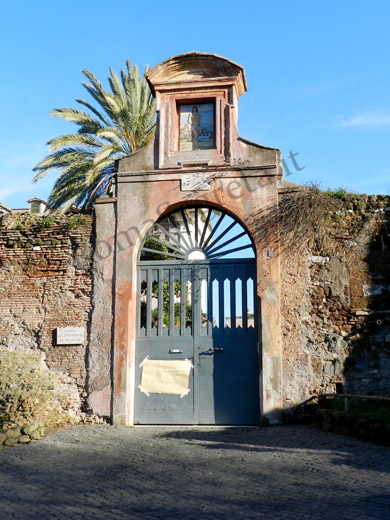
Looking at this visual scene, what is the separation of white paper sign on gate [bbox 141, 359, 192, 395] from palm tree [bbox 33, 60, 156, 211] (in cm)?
559

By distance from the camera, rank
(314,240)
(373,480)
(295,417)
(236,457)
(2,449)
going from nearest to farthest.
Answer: (373,480) < (236,457) < (2,449) < (295,417) < (314,240)

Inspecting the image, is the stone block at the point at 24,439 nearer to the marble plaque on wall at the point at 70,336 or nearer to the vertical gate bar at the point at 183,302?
the marble plaque on wall at the point at 70,336

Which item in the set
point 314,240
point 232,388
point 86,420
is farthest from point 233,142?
point 86,420

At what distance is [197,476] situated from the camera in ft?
20.8

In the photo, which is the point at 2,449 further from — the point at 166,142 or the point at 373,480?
the point at 166,142

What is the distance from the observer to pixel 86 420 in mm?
9805

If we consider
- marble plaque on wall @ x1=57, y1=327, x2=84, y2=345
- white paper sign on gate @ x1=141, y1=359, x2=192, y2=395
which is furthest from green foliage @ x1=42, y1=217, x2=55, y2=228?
white paper sign on gate @ x1=141, y1=359, x2=192, y2=395

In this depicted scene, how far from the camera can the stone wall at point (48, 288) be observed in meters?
10.1

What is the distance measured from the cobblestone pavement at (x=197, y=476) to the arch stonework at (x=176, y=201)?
127 centimetres

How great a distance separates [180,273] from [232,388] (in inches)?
85.0

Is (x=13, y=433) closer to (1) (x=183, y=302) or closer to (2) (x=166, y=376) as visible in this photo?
(2) (x=166, y=376)

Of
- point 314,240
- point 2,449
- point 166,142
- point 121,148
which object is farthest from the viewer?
point 121,148

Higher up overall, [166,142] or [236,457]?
[166,142]

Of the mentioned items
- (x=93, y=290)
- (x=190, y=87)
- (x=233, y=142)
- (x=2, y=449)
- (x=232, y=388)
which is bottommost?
(x=2, y=449)
